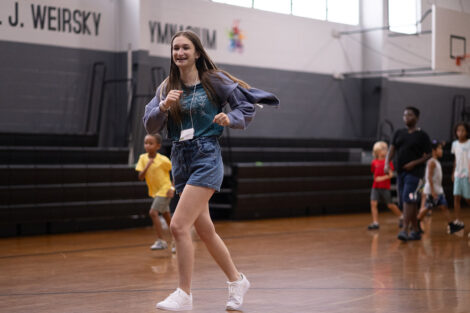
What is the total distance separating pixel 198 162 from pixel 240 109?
401mm

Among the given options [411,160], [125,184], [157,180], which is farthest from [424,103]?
[157,180]

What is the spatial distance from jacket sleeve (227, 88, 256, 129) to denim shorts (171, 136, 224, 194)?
0.23 metres

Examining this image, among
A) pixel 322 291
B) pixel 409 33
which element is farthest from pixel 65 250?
pixel 409 33

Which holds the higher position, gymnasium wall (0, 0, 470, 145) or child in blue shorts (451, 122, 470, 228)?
gymnasium wall (0, 0, 470, 145)

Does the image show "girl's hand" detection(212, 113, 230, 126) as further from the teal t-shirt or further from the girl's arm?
the teal t-shirt

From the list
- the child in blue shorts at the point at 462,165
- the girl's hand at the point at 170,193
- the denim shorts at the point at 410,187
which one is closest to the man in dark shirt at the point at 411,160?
the denim shorts at the point at 410,187

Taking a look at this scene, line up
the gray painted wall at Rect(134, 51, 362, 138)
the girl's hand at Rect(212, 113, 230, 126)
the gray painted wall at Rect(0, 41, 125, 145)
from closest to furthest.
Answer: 1. the girl's hand at Rect(212, 113, 230, 126)
2. the gray painted wall at Rect(0, 41, 125, 145)
3. the gray painted wall at Rect(134, 51, 362, 138)

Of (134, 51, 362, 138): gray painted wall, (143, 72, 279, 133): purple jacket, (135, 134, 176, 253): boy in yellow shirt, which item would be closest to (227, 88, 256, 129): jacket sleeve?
(143, 72, 279, 133): purple jacket

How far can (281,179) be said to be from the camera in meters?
12.5

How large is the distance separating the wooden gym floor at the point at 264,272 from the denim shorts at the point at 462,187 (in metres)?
0.52

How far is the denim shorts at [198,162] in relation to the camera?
13.9 feet

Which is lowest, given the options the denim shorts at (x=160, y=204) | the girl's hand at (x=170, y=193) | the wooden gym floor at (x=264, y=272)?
the wooden gym floor at (x=264, y=272)

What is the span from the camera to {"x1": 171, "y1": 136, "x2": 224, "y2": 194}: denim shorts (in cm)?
423

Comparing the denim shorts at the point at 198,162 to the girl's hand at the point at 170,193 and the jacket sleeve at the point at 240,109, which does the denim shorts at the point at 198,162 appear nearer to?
the jacket sleeve at the point at 240,109
